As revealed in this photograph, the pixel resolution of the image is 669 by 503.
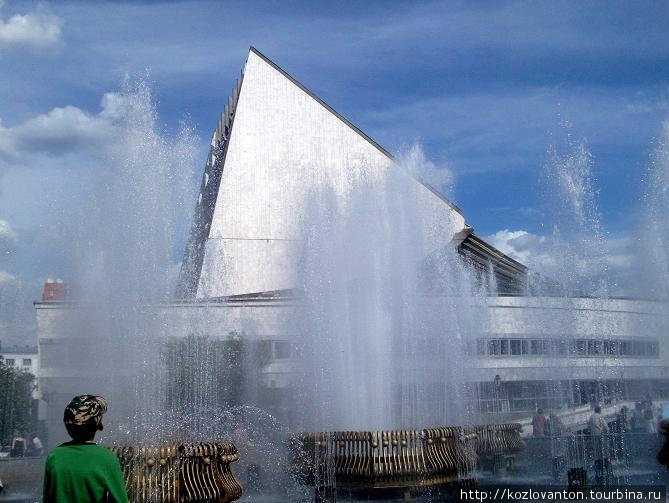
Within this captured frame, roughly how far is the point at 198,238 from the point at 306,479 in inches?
1214

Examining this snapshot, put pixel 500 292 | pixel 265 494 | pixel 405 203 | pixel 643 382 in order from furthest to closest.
→ pixel 500 292 → pixel 643 382 → pixel 405 203 → pixel 265 494

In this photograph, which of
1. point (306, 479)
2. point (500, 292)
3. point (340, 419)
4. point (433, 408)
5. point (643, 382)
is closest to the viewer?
point (306, 479)

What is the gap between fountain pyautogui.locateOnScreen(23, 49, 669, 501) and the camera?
739 centimetres

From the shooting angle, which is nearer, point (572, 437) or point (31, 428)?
point (572, 437)

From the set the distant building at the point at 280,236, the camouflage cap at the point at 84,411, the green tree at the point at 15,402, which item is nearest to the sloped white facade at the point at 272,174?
the distant building at the point at 280,236

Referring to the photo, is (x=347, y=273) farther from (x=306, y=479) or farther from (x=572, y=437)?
(x=306, y=479)

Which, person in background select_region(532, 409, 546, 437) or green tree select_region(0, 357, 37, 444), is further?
green tree select_region(0, 357, 37, 444)

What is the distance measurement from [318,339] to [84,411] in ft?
32.1

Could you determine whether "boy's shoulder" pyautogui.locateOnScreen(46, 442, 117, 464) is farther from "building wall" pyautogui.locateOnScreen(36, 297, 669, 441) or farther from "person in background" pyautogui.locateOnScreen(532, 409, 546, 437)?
"person in background" pyautogui.locateOnScreen(532, 409, 546, 437)

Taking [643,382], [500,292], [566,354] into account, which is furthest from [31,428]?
[500,292]

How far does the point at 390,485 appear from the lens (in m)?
7.03

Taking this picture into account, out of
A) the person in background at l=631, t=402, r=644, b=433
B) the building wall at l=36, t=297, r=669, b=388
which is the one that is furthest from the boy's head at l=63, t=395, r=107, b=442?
the person in background at l=631, t=402, r=644, b=433

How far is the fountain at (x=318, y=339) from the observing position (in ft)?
24.2

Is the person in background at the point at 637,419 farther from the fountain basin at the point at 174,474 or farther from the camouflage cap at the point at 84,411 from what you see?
the camouflage cap at the point at 84,411
